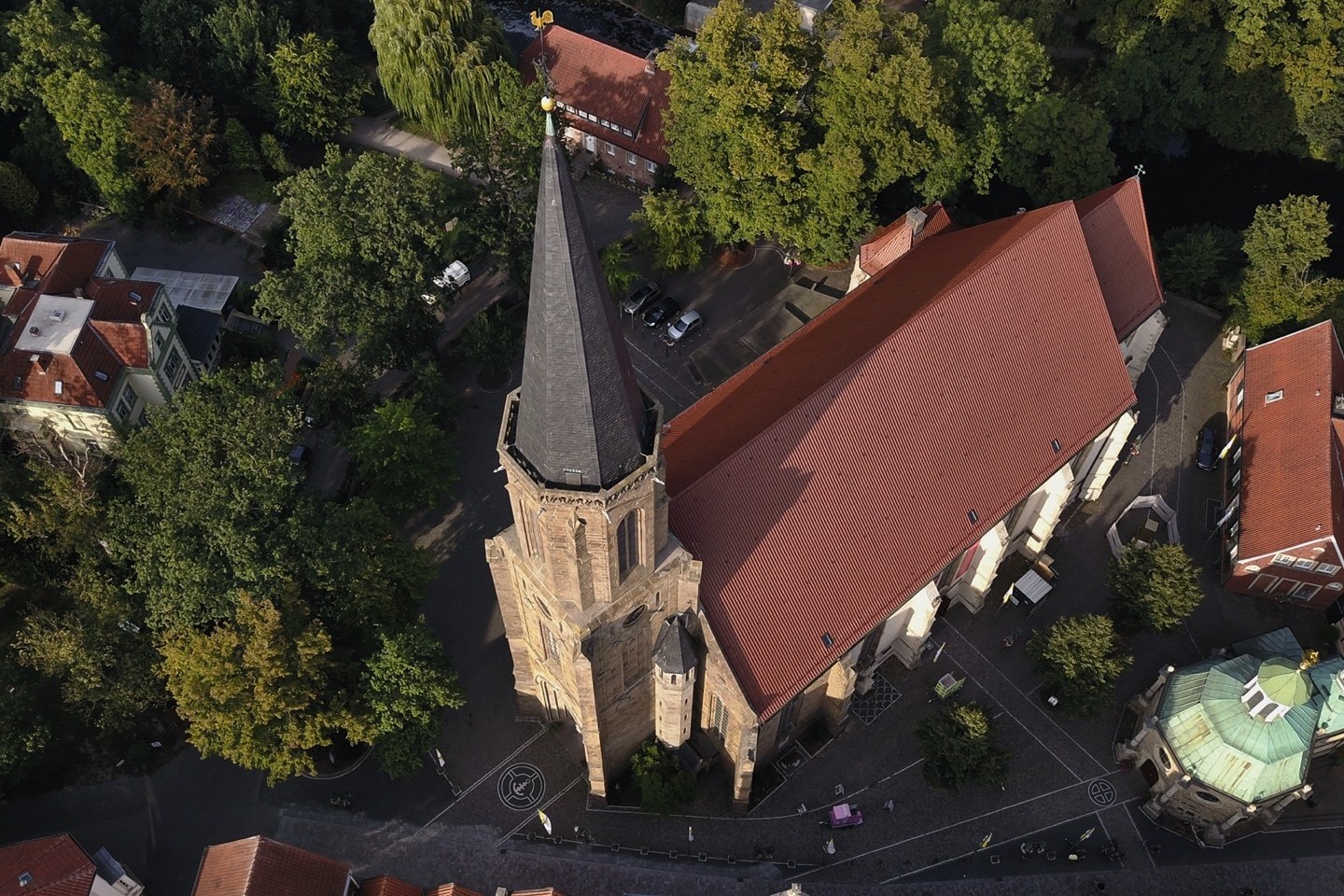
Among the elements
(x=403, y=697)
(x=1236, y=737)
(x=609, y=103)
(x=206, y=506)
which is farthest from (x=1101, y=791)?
(x=609, y=103)

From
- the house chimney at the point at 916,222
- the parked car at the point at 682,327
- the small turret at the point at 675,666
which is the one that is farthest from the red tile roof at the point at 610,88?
the small turret at the point at 675,666

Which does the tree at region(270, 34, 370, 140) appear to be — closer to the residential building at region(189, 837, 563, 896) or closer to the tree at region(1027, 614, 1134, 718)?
the residential building at region(189, 837, 563, 896)

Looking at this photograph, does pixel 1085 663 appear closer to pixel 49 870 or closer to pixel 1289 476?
pixel 1289 476

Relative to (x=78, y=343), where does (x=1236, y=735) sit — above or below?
below

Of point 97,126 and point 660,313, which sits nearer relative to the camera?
point 660,313

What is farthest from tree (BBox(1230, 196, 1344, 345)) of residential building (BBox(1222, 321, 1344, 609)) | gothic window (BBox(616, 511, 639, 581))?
gothic window (BBox(616, 511, 639, 581))

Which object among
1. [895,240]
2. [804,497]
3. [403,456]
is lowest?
[403,456]

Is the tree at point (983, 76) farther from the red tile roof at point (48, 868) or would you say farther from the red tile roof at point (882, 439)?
the red tile roof at point (48, 868)
